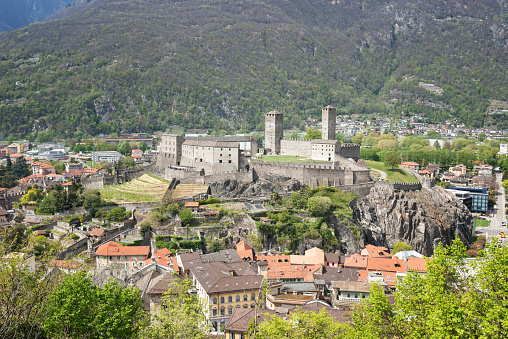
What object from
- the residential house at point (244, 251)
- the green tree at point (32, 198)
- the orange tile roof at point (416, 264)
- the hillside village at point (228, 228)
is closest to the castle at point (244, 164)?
the hillside village at point (228, 228)

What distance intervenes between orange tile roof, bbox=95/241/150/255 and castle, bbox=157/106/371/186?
24.6m

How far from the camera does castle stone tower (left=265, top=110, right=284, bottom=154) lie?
102m

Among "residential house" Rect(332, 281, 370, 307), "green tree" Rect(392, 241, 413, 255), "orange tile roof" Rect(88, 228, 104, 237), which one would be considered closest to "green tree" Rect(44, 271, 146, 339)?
"residential house" Rect(332, 281, 370, 307)

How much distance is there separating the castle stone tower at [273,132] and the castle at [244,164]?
23.0 ft

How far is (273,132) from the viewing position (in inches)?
4038

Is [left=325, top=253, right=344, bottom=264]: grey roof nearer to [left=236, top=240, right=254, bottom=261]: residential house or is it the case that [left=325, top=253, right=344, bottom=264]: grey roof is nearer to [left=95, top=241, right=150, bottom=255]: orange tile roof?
[left=236, top=240, right=254, bottom=261]: residential house

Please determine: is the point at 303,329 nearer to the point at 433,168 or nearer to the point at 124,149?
the point at 433,168

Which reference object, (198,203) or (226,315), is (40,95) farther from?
(226,315)

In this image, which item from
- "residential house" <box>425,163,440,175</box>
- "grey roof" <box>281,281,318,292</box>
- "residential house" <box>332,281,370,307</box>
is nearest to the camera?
"residential house" <box>332,281,370,307</box>

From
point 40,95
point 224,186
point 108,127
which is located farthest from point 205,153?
Answer: point 40,95

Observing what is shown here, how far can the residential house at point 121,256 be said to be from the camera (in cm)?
5344

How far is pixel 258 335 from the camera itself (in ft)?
91.7

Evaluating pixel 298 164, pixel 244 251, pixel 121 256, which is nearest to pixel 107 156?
pixel 298 164

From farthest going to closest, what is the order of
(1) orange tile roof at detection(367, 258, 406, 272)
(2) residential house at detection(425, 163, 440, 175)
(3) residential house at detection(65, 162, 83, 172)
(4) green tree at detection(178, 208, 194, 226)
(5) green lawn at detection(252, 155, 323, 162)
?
(2) residential house at detection(425, 163, 440, 175) < (3) residential house at detection(65, 162, 83, 172) < (5) green lawn at detection(252, 155, 323, 162) < (4) green tree at detection(178, 208, 194, 226) < (1) orange tile roof at detection(367, 258, 406, 272)
